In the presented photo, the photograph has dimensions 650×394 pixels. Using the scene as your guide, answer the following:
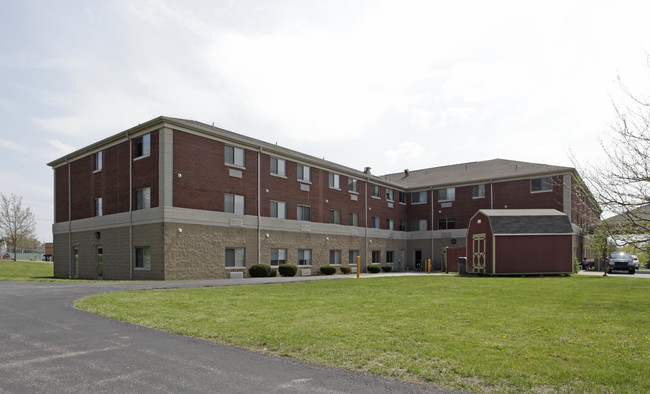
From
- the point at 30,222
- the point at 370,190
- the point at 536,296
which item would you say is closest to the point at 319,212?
the point at 370,190

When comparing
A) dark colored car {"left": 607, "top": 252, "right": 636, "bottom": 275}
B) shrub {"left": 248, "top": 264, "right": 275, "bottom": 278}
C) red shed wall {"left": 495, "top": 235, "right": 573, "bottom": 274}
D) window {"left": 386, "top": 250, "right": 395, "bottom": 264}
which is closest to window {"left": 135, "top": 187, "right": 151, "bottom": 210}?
shrub {"left": 248, "top": 264, "right": 275, "bottom": 278}

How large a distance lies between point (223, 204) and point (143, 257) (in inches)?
229

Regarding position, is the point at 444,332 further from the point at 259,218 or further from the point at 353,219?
the point at 353,219

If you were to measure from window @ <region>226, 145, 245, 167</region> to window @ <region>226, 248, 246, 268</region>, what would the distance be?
5817 mm

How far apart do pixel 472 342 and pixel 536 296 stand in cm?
844

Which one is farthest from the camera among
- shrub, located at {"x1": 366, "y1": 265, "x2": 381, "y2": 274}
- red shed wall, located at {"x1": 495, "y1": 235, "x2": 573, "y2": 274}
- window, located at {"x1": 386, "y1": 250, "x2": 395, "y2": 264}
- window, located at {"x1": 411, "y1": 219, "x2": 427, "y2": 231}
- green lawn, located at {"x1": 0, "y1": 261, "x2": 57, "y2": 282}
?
window, located at {"x1": 411, "y1": 219, "x2": 427, "y2": 231}

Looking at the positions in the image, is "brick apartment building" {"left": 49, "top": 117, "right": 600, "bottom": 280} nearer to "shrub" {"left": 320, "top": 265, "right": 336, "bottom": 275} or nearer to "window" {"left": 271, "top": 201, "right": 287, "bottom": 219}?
"window" {"left": 271, "top": 201, "right": 287, "bottom": 219}

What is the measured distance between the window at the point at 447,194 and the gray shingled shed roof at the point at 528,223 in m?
15.8

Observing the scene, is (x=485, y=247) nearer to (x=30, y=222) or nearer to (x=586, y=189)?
(x=586, y=189)

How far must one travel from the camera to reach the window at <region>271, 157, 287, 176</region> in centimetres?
3353

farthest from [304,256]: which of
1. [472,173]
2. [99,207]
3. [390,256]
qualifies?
[472,173]

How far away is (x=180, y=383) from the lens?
5594 millimetres

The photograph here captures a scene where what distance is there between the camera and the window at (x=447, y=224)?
47.0 meters

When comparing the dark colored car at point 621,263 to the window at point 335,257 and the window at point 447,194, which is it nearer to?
the window at point 447,194
